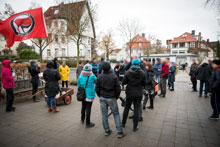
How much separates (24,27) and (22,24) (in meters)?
0.14

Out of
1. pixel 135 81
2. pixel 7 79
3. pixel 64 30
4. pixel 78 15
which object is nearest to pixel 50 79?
pixel 7 79

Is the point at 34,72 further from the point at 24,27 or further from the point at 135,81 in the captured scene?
the point at 135,81

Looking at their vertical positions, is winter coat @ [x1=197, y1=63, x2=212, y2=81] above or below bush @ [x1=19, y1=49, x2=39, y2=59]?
below

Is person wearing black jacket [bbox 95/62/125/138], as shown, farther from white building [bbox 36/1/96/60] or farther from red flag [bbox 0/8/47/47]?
white building [bbox 36/1/96/60]

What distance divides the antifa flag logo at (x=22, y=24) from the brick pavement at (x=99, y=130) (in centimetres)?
330

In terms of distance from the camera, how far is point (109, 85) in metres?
3.39

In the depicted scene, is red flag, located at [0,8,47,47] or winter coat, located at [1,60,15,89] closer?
winter coat, located at [1,60,15,89]

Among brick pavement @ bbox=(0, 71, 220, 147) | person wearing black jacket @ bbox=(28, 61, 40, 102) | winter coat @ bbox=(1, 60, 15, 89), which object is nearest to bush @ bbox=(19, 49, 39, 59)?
person wearing black jacket @ bbox=(28, 61, 40, 102)

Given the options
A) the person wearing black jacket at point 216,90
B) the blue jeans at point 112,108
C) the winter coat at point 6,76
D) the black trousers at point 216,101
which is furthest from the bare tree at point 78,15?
the black trousers at point 216,101

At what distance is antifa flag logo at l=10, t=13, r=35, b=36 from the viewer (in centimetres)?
573

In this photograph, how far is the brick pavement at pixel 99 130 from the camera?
10.9 ft

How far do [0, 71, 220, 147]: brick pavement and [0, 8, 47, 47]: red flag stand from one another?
310 centimetres

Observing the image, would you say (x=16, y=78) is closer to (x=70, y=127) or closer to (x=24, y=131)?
(x=24, y=131)

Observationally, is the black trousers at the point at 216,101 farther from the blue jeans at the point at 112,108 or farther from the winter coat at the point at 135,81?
the blue jeans at the point at 112,108
